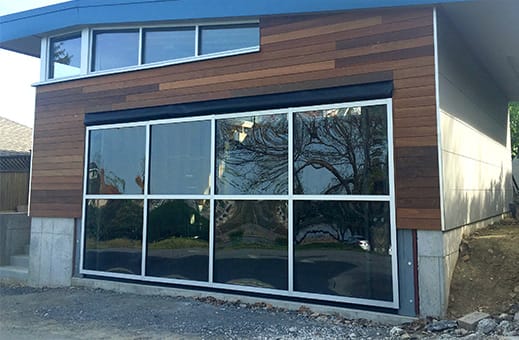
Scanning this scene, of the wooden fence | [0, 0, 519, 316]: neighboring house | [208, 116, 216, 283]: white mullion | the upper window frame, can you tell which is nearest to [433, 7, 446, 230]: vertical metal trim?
[0, 0, 519, 316]: neighboring house

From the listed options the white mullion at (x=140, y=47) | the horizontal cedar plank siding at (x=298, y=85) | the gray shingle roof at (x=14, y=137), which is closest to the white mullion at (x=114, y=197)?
the horizontal cedar plank siding at (x=298, y=85)

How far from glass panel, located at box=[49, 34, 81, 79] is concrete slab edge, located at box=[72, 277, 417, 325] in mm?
4040

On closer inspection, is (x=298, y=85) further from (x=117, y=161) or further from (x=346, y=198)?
(x=117, y=161)

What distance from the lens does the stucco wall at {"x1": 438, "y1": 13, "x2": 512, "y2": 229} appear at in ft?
17.7

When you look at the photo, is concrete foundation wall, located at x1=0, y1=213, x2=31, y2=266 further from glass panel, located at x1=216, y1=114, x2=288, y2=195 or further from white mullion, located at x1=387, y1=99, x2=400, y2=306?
white mullion, located at x1=387, y1=99, x2=400, y2=306

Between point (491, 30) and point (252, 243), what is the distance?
4768mm

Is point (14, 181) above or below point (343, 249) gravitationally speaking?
above

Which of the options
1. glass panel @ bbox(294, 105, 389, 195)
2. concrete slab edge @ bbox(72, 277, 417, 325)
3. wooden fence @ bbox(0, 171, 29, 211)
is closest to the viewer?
concrete slab edge @ bbox(72, 277, 417, 325)

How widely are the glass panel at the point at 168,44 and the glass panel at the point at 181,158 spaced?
1239 mm

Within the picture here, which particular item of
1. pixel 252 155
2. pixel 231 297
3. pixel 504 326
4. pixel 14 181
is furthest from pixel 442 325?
pixel 14 181

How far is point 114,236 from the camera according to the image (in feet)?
24.7

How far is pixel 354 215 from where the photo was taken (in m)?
5.49

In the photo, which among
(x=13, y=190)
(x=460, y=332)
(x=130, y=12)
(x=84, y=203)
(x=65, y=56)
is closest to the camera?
(x=460, y=332)

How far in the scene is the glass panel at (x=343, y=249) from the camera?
5.32 meters
